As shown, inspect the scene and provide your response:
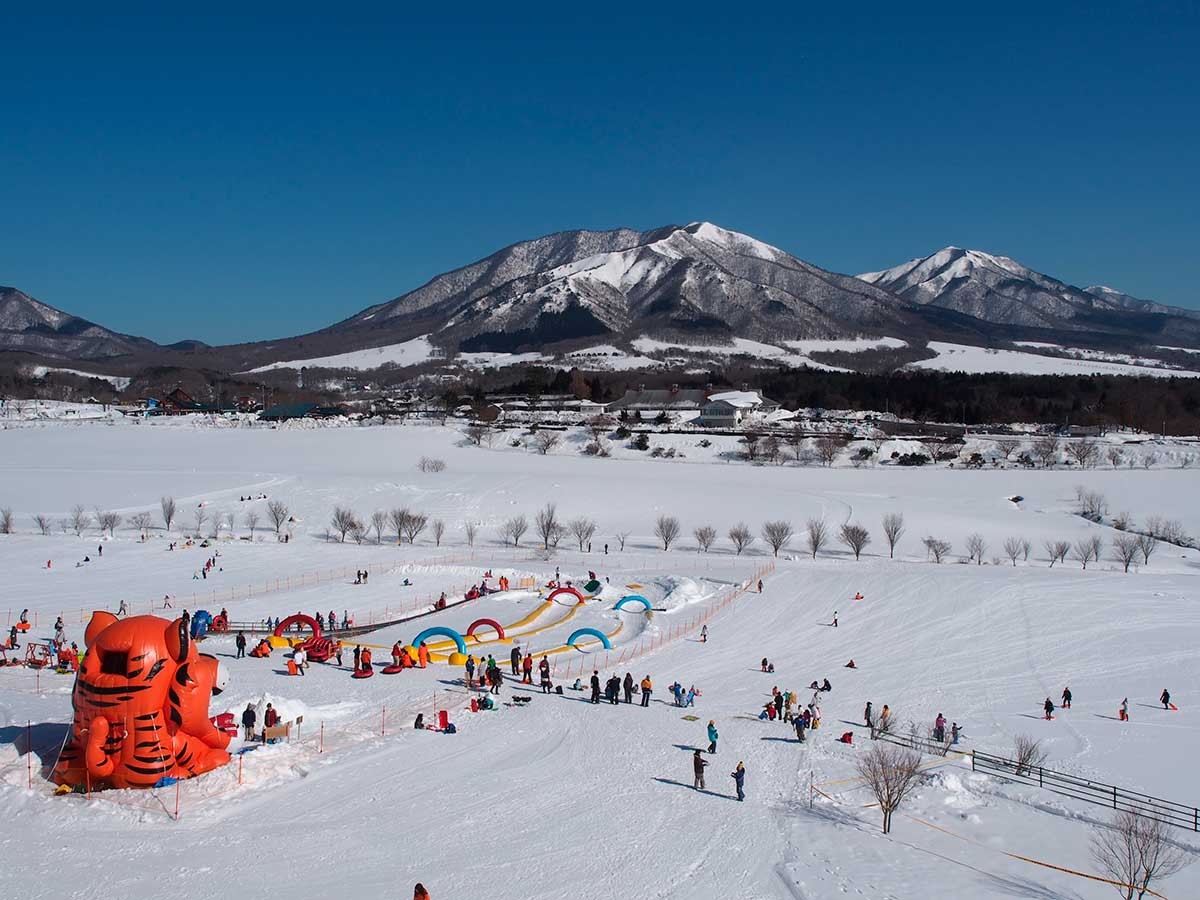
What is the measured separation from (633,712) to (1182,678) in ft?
Answer: 61.3

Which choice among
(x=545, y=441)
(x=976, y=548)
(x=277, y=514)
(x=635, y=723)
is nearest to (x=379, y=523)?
(x=277, y=514)

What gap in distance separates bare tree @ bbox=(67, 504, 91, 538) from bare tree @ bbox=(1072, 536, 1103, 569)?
193 feet

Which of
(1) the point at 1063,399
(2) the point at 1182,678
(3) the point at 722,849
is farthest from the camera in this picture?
(1) the point at 1063,399

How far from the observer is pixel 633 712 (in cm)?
2150

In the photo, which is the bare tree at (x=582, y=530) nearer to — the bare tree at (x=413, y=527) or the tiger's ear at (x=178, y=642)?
the bare tree at (x=413, y=527)

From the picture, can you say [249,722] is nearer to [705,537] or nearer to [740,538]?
[705,537]

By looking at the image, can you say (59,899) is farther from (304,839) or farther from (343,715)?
(343,715)

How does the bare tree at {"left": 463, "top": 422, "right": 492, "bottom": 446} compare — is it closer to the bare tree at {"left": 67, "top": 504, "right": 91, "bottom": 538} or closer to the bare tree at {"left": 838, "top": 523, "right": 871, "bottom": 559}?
the bare tree at {"left": 67, "top": 504, "right": 91, "bottom": 538}

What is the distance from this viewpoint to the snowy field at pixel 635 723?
13.4m

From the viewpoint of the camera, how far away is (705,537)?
5366 centimetres

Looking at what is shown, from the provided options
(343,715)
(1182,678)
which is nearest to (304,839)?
(343,715)

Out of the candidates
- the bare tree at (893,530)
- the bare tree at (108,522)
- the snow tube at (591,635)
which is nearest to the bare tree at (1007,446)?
the bare tree at (893,530)

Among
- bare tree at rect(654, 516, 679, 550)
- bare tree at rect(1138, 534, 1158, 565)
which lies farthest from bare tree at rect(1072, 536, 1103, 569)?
bare tree at rect(654, 516, 679, 550)

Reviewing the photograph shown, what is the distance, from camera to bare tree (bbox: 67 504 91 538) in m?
53.9
